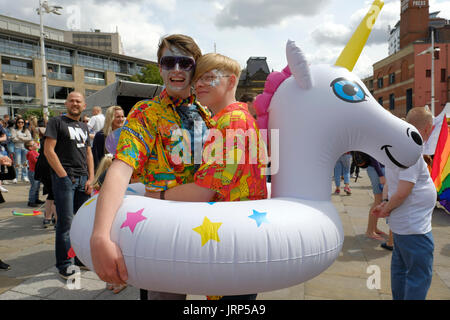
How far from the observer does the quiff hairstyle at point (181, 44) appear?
1568mm

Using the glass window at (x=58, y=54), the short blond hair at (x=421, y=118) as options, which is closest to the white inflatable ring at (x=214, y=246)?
the short blond hair at (x=421, y=118)

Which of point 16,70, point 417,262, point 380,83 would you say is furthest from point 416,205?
point 380,83

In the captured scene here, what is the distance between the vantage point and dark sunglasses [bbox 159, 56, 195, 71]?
1.56 meters

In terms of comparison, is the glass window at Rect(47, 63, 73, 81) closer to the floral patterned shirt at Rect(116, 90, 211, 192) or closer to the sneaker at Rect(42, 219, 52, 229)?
the sneaker at Rect(42, 219, 52, 229)

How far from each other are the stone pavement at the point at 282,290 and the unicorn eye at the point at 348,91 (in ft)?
4.95

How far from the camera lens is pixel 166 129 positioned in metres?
1.54

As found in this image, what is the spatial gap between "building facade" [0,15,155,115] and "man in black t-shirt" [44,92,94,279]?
34119 mm

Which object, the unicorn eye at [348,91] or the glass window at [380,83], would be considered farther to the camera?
the glass window at [380,83]

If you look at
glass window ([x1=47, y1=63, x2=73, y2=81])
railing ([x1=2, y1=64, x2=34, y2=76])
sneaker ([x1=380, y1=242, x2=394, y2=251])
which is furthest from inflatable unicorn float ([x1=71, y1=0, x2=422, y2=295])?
glass window ([x1=47, y1=63, x2=73, y2=81])

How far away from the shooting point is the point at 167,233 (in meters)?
1.26

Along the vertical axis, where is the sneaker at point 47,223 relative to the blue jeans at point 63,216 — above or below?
A: below

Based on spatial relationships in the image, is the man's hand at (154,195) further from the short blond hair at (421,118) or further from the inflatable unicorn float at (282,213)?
the short blond hair at (421,118)
